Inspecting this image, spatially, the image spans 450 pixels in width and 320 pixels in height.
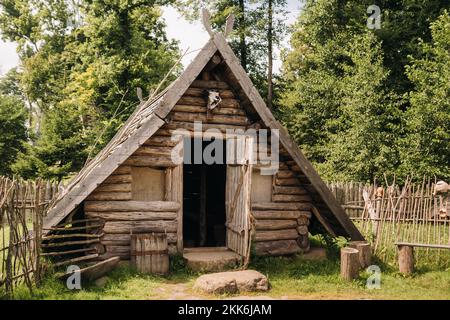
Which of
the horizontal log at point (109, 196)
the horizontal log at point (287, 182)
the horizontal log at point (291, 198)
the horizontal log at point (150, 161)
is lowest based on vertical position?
the horizontal log at point (291, 198)

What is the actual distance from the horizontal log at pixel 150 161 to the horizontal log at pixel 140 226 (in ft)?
3.97

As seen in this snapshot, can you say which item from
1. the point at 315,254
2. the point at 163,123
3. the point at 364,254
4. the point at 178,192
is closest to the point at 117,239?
the point at 178,192

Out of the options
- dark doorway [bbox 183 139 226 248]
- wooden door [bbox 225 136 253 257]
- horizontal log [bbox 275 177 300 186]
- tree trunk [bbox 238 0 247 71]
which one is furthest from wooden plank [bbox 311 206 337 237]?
tree trunk [bbox 238 0 247 71]

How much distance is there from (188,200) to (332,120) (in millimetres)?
11529

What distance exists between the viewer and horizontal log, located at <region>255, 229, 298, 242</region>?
907 cm

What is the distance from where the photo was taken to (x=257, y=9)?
1044 inches

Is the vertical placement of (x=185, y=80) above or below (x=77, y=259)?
above

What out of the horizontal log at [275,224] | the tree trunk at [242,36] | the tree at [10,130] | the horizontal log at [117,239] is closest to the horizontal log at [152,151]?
the horizontal log at [117,239]

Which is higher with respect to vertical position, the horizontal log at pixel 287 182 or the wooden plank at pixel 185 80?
the wooden plank at pixel 185 80

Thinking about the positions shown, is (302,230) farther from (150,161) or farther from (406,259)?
(150,161)

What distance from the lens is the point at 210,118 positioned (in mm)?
8820

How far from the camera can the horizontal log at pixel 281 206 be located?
912 centimetres

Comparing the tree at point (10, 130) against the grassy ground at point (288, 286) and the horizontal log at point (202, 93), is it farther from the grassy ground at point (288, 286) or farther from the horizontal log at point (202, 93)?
the grassy ground at point (288, 286)

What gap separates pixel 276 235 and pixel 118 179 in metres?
3.81
